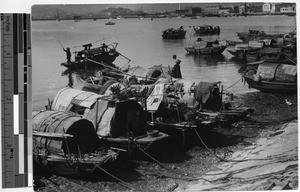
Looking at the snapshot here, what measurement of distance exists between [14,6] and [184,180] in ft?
5.43

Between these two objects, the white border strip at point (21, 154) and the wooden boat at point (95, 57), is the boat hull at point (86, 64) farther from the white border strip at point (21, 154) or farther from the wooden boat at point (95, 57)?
the white border strip at point (21, 154)

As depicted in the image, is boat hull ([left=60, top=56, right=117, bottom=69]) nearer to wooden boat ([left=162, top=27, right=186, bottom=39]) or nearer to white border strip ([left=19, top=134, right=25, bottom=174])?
wooden boat ([left=162, top=27, right=186, bottom=39])

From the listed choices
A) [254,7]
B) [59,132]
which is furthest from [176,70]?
[59,132]

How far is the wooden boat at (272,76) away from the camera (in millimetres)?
4020

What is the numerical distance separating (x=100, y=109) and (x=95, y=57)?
1.23 ft

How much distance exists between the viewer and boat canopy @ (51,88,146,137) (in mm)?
3781

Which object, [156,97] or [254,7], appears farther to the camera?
[156,97]

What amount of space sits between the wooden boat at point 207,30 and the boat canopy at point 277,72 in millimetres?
474

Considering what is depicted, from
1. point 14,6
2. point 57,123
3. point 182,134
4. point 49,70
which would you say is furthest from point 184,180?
point 14,6

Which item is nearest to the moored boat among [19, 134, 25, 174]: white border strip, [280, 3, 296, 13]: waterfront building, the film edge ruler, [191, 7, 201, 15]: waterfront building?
[191, 7, 201, 15]: waterfront building

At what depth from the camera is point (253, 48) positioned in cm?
406

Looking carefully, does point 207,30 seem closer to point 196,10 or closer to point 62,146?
point 196,10

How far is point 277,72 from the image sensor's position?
415cm

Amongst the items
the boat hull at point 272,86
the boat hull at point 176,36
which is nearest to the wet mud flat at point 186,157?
the boat hull at point 272,86
